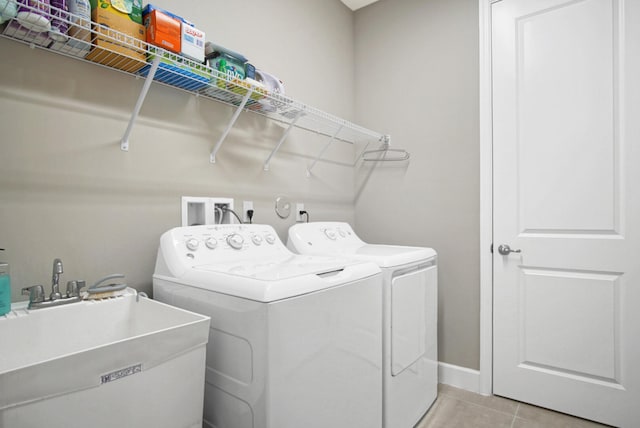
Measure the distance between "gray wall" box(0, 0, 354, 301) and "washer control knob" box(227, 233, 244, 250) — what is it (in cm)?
26

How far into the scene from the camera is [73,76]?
4.11 feet

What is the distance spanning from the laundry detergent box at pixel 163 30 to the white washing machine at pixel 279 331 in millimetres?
700

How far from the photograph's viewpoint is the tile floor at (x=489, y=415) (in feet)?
6.01

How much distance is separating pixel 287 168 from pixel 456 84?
1254 millimetres

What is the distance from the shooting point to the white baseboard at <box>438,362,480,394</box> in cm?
218

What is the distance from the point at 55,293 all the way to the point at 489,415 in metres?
2.15

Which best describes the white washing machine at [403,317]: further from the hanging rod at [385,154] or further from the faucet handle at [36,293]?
the faucet handle at [36,293]

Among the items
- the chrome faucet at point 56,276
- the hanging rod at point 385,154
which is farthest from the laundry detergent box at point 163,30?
the hanging rod at point 385,154

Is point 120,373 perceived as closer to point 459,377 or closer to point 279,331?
point 279,331

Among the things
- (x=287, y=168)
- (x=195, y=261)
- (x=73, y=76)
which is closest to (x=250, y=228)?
(x=195, y=261)

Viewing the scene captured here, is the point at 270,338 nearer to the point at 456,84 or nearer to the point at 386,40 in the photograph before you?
the point at 456,84

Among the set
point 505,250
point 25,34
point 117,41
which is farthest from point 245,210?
point 505,250

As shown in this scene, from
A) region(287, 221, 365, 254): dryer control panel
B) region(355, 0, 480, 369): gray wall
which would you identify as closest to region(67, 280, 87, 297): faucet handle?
region(287, 221, 365, 254): dryer control panel

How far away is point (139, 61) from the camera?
4.22ft
